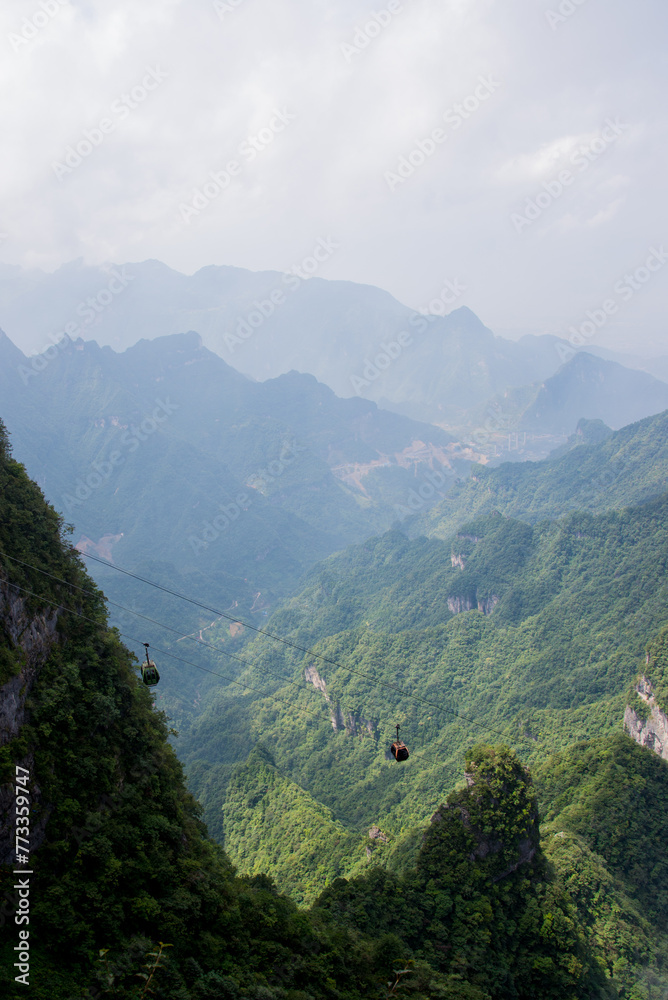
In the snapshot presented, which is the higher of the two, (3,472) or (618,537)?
(618,537)

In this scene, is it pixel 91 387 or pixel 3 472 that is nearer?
pixel 3 472

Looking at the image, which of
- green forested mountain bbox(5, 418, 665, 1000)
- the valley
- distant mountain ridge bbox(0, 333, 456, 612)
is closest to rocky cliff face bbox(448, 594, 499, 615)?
the valley

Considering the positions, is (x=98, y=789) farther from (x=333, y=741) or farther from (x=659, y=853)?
(x=333, y=741)

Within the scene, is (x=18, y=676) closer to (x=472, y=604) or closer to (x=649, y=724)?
(x=649, y=724)

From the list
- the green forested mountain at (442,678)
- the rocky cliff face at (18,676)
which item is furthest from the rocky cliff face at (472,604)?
the rocky cliff face at (18,676)

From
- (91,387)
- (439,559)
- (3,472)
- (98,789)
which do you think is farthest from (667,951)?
(91,387)

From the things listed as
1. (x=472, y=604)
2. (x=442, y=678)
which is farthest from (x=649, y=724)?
(x=472, y=604)

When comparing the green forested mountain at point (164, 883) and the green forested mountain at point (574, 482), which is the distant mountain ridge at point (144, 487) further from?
the green forested mountain at point (164, 883)
